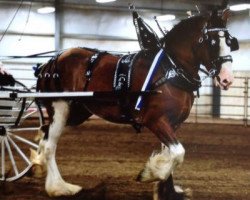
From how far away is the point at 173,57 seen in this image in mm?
4047

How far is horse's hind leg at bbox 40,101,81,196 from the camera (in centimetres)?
447

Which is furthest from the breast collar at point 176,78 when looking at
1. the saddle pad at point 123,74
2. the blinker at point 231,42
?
the blinker at point 231,42

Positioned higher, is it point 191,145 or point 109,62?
point 109,62

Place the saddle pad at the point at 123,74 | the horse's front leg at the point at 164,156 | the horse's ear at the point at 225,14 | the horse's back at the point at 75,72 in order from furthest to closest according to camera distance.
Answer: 1. the horse's back at the point at 75,72
2. the saddle pad at the point at 123,74
3. the horse's ear at the point at 225,14
4. the horse's front leg at the point at 164,156

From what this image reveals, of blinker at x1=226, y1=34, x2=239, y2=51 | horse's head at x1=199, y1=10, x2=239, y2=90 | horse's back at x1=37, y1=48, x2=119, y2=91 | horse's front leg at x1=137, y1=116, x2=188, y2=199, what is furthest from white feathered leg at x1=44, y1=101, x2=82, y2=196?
blinker at x1=226, y1=34, x2=239, y2=51

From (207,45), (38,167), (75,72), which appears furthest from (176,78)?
(38,167)

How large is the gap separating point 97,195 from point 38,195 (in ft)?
1.87

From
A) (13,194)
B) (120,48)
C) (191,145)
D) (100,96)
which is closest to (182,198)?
(100,96)

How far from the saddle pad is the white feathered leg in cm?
68

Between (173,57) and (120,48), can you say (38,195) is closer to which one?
(173,57)

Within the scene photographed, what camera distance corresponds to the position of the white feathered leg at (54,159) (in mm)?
4469

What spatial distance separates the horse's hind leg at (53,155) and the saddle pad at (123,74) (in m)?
0.68

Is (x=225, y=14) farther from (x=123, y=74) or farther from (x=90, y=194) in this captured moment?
(x=90, y=194)

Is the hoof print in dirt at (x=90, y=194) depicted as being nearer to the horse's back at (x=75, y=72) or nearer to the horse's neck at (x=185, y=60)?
the horse's back at (x=75, y=72)
